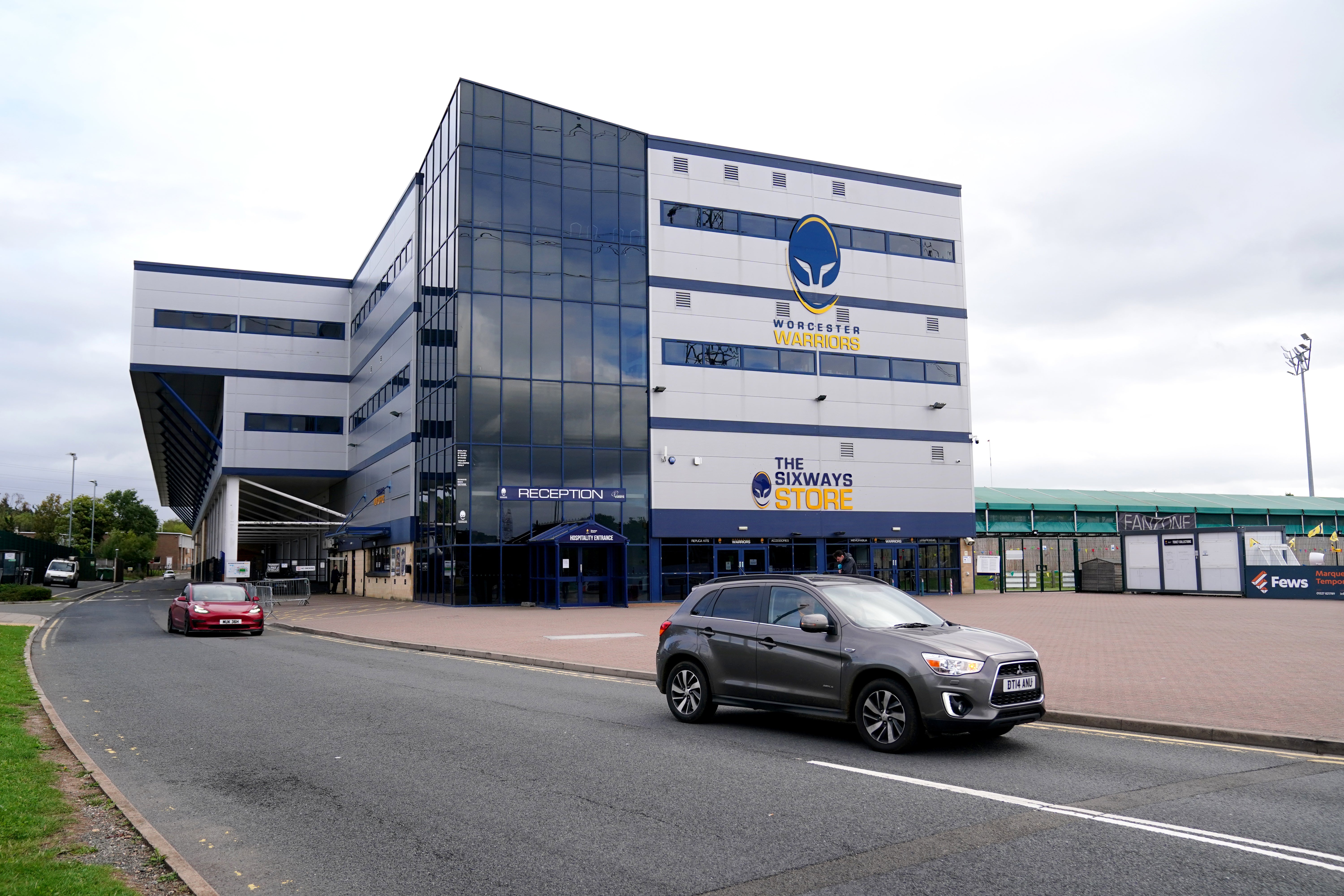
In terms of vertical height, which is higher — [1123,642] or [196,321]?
[196,321]

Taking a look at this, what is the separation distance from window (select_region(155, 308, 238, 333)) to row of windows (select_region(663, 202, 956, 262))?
25.0 metres

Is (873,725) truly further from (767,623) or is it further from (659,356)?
(659,356)

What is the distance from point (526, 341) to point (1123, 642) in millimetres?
24960

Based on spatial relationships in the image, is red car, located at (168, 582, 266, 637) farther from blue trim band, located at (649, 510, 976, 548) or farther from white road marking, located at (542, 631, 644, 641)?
blue trim band, located at (649, 510, 976, 548)

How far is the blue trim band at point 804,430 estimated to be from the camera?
39062 millimetres

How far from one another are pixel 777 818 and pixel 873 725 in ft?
8.77

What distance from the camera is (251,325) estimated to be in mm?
50688

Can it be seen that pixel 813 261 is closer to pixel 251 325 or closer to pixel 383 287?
pixel 383 287

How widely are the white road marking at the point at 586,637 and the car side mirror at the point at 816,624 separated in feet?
40.4

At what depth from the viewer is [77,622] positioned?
29.0m

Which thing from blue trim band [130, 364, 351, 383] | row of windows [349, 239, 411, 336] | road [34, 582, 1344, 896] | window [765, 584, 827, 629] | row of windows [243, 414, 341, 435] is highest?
row of windows [349, 239, 411, 336]

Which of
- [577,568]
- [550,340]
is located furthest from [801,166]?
[577,568]

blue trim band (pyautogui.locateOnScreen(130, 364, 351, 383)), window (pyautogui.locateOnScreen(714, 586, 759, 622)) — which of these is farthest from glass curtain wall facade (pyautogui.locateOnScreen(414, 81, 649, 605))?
window (pyautogui.locateOnScreen(714, 586, 759, 622))

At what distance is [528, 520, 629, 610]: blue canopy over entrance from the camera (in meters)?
35.1
